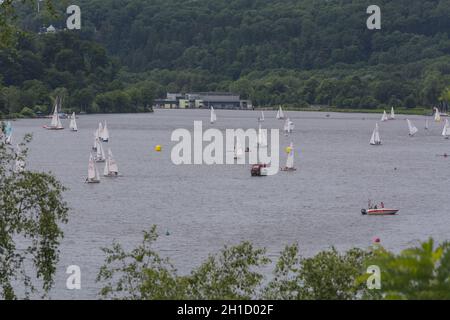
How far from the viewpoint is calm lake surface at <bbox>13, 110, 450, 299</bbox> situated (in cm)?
6350

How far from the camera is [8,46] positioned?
1022 inches

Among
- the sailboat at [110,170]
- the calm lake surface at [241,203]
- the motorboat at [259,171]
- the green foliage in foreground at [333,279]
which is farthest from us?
the motorboat at [259,171]

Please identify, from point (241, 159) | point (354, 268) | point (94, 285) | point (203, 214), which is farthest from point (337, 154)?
point (354, 268)

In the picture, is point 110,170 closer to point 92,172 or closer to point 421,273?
point 92,172

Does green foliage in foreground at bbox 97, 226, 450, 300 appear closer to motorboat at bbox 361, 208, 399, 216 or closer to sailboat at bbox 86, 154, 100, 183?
motorboat at bbox 361, 208, 399, 216

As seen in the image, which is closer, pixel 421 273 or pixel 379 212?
pixel 421 273

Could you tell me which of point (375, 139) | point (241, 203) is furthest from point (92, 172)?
point (375, 139)

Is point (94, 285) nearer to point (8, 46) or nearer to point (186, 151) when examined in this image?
point (8, 46)

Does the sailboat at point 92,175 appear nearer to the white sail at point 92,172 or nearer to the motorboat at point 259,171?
the white sail at point 92,172

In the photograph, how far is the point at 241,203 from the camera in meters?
86.9

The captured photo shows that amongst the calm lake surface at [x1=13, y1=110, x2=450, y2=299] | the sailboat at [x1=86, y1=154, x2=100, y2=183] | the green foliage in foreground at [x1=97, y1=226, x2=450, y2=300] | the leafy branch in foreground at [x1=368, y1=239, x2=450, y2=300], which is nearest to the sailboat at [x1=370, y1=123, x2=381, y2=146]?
the calm lake surface at [x1=13, y1=110, x2=450, y2=299]

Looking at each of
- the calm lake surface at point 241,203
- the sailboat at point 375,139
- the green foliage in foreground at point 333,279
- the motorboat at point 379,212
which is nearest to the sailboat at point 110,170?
the calm lake surface at point 241,203

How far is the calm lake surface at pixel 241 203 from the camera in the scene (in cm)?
6350
